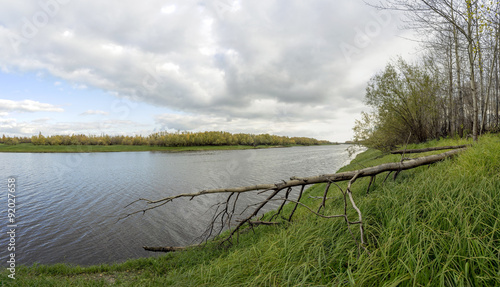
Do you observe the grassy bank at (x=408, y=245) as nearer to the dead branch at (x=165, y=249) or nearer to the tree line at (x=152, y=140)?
the dead branch at (x=165, y=249)

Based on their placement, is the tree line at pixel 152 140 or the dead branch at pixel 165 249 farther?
the tree line at pixel 152 140

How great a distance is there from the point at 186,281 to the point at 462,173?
5.60 m

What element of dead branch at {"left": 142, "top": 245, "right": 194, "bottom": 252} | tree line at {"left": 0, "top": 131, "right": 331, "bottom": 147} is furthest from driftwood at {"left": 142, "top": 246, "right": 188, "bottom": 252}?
tree line at {"left": 0, "top": 131, "right": 331, "bottom": 147}

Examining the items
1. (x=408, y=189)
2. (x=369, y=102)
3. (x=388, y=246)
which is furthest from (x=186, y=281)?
(x=369, y=102)

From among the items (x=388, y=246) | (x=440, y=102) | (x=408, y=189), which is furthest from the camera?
(x=440, y=102)

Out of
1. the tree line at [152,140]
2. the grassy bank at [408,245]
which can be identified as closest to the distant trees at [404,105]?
the grassy bank at [408,245]

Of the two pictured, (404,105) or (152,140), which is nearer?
(404,105)

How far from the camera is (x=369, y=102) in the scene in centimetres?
1767

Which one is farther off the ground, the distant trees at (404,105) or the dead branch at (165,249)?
the distant trees at (404,105)

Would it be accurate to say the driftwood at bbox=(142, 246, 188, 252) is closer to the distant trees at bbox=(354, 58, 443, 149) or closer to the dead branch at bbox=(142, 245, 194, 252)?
the dead branch at bbox=(142, 245, 194, 252)

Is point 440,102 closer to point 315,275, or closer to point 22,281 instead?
point 315,275

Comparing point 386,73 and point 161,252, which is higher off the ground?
point 386,73

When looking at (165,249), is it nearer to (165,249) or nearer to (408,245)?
(165,249)

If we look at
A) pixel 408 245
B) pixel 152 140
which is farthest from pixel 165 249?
pixel 152 140
